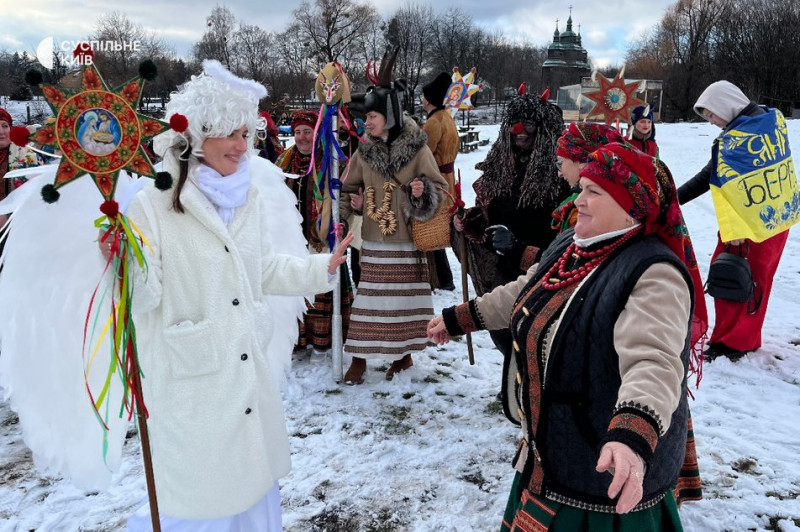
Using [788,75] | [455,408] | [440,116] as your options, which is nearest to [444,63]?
[788,75]

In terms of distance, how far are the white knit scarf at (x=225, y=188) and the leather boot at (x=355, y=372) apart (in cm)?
252

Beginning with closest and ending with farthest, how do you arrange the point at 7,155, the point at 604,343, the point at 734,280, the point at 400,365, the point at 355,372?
the point at 604,343
the point at 734,280
the point at 355,372
the point at 400,365
the point at 7,155

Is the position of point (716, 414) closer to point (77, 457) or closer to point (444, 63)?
point (77, 457)

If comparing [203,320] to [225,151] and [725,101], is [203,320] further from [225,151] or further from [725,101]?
[725,101]

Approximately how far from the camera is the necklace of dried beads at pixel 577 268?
1.72 metres

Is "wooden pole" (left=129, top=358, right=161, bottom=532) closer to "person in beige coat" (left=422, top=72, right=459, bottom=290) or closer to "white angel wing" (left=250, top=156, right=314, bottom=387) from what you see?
"white angel wing" (left=250, top=156, right=314, bottom=387)

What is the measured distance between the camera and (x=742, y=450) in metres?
3.35

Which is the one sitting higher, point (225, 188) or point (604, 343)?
point (225, 188)

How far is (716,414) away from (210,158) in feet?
12.0

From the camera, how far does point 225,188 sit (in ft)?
6.89

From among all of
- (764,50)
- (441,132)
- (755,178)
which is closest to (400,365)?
(441,132)

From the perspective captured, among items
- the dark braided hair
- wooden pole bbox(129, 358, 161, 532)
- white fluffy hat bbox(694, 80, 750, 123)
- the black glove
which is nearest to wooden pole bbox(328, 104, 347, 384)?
the dark braided hair

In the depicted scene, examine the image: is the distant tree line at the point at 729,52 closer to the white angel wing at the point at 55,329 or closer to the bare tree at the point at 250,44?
the bare tree at the point at 250,44

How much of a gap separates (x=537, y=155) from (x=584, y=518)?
7.44ft
